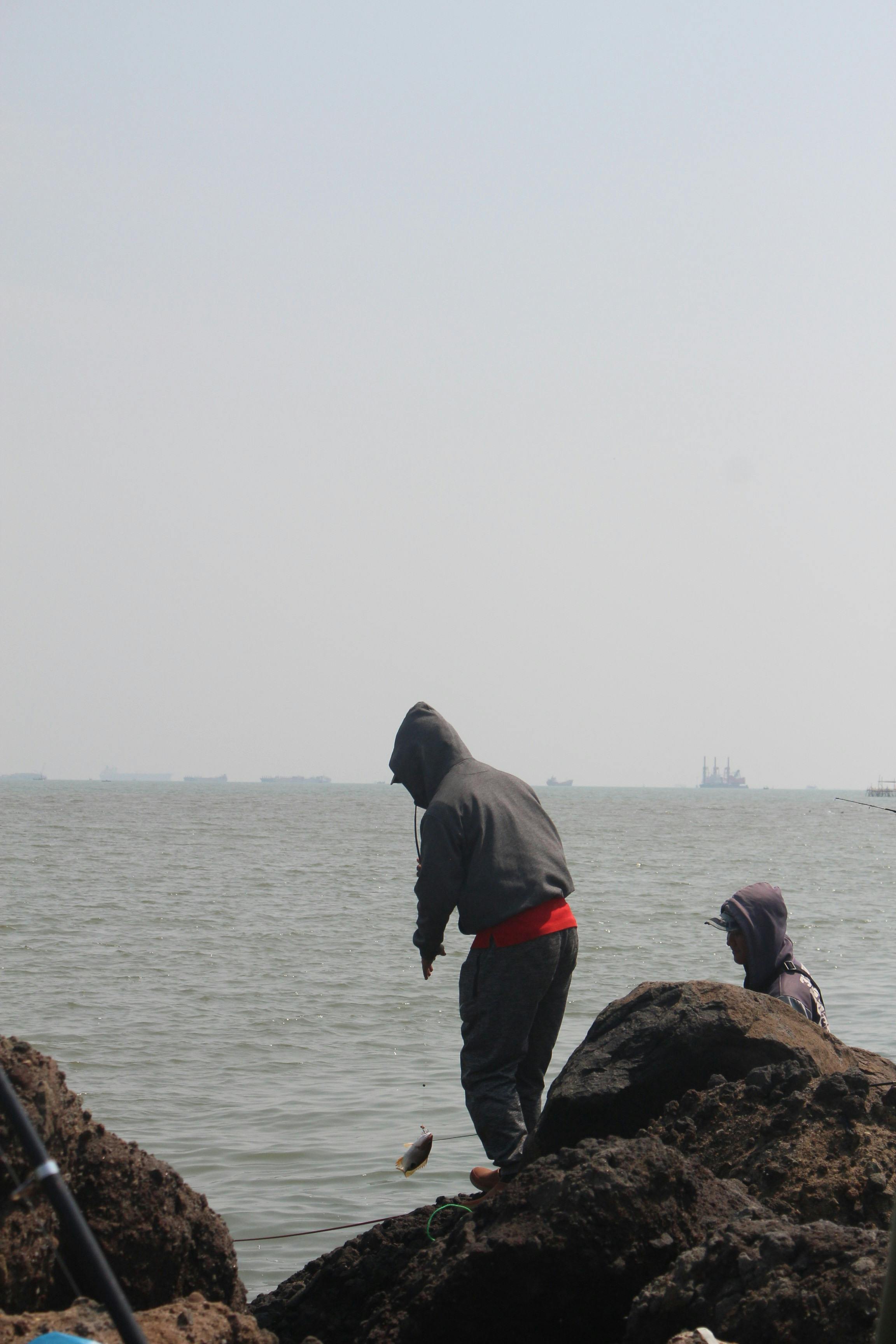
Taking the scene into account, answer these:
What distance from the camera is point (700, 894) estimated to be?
2405cm

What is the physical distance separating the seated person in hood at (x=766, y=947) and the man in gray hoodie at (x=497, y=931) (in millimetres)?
966

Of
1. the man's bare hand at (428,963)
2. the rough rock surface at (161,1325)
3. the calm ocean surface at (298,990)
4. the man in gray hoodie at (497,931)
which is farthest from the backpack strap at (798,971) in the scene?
the rough rock surface at (161,1325)

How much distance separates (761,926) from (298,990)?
8101 millimetres

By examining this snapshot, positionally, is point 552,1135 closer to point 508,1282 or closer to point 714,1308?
point 508,1282

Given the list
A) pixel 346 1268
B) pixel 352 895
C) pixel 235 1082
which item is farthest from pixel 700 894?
pixel 346 1268

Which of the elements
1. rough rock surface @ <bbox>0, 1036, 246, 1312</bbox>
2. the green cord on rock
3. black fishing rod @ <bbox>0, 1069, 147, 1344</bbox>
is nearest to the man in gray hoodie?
the green cord on rock

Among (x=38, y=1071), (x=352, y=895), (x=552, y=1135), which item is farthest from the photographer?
(x=352, y=895)

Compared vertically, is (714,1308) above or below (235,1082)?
above

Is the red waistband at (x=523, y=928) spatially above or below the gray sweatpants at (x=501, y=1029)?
above

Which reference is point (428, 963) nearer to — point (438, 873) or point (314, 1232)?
point (438, 873)

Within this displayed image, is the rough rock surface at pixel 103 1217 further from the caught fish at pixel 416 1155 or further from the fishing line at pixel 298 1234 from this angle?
the fishing line at pixel 298 1234

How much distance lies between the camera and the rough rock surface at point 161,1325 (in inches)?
119

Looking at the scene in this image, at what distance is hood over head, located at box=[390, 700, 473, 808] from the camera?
17.4ft

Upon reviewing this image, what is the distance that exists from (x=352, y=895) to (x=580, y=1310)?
20.4 m
